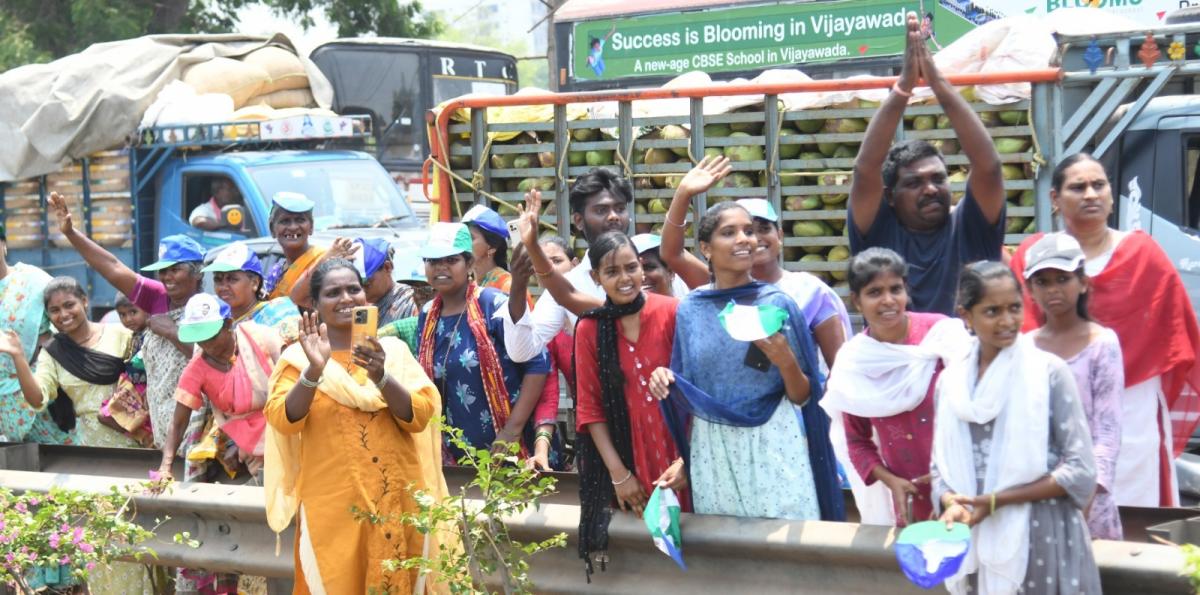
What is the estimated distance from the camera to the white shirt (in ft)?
16.9

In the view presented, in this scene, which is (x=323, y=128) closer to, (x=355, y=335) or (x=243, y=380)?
(x=243, y=380)

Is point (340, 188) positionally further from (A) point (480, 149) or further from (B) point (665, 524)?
(B) point (665, 524)

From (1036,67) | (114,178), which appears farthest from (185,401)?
(114,178)

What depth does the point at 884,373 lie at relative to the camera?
157 inches

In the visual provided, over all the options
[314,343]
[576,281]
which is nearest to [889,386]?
[314,343]

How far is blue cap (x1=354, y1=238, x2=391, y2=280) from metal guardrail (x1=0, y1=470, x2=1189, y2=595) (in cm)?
135

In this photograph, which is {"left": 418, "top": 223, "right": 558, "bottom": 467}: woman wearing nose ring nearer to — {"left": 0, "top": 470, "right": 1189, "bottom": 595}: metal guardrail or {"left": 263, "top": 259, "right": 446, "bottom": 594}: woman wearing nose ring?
{"left": 263, "top": 259, "right": 446, "bottom": 594}: woman wearing nose ring

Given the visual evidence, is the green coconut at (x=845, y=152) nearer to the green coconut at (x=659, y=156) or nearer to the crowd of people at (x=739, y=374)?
the green coconut at (x=659, y=156)

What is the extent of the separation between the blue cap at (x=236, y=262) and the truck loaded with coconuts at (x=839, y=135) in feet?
6.83

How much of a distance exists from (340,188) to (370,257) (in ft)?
19.8

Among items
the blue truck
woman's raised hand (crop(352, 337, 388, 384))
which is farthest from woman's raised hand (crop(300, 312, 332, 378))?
the blue truck

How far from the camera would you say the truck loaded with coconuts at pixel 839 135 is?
6996 mm

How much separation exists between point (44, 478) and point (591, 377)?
2.28 m

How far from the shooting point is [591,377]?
4500 millimetres
